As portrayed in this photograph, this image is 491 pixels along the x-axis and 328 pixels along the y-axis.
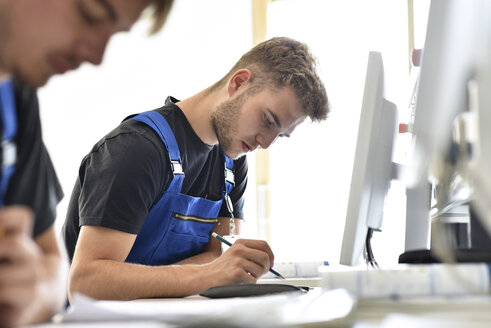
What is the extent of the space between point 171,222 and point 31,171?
0.55 meters

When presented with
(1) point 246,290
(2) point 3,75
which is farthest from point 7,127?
(1) point 246,290

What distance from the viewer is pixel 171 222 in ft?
4.27

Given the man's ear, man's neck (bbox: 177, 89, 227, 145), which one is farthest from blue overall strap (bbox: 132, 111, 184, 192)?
the man's ear

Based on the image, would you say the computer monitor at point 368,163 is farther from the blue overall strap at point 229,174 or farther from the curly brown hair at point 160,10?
the blue overall strap at point 229,174

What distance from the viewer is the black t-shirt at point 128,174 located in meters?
1.10

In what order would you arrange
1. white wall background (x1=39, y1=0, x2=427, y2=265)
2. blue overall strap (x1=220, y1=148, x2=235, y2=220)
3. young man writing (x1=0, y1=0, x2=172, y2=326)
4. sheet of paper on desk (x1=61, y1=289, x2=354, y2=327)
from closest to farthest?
sheet of paper on desk (x1=61, y1=289, x2=354, y2=327) < young man writing (x1=0, y1=0, x2=172, y2=326) < blue overall strap (x1=220, y1=148, x2=235, y2=220) < white wall background (x1=39, y1=0, x2=427, y2=265)

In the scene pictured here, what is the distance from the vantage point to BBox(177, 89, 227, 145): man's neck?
1430 mm

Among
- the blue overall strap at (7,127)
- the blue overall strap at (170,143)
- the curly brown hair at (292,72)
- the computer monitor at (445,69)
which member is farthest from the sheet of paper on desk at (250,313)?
the curly brown hair at (292,72)

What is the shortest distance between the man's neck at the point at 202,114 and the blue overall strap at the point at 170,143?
14 cm

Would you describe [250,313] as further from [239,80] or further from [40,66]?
[239,80]

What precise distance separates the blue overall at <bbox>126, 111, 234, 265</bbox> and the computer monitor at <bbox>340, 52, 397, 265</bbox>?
53cm

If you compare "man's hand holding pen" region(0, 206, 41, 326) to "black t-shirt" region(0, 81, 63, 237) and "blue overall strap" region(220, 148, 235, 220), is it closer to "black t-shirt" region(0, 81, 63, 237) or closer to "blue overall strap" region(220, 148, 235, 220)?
"black t-shirt" region(0, 81, 63, 237)

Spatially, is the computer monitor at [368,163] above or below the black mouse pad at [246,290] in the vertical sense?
above

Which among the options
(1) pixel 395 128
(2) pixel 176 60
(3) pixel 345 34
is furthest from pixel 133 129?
(3) pixel 345 34
